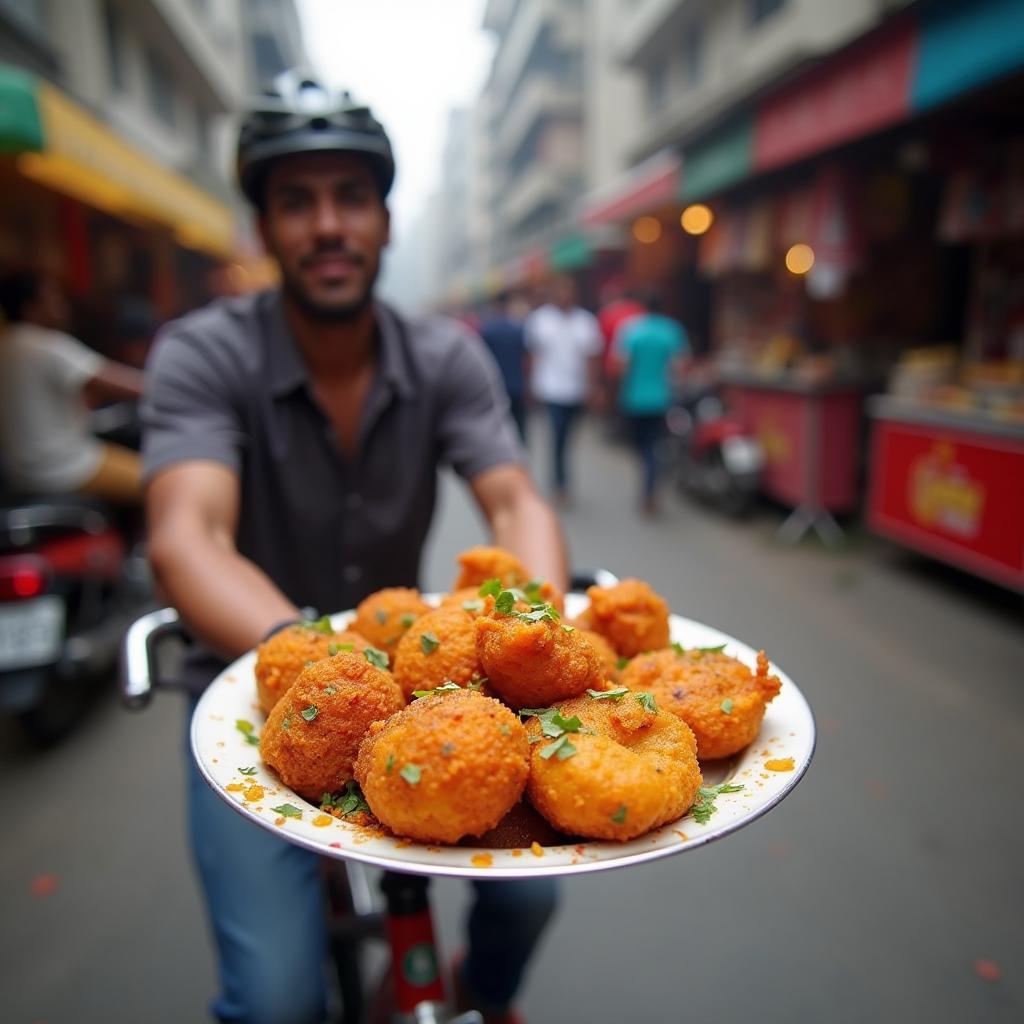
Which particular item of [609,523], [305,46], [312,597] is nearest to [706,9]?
[609,523]

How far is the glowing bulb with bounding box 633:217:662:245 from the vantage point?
1375 cm

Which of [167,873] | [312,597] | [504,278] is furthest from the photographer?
[504,278]

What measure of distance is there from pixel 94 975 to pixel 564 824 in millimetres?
2645

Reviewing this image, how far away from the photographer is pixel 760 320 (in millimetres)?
11195

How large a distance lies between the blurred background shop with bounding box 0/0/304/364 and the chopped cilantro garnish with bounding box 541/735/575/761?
5.29 m

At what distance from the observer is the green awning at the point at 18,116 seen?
4660 mm

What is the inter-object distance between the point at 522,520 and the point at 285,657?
1.08m

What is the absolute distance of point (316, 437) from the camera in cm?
238

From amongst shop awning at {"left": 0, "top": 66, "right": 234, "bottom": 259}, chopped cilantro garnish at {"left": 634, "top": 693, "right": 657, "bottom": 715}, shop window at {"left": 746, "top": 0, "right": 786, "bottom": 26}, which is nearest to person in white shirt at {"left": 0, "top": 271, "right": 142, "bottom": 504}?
shop awning at {"left": 0, "top": 66, "right": 234, "bottom": 259}

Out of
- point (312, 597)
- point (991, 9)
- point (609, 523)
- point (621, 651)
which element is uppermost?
point (991, 9)

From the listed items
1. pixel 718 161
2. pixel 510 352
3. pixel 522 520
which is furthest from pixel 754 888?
pixel 718 161

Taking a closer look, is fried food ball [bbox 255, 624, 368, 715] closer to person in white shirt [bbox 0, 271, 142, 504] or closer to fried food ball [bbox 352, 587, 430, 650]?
fried food ball [bbox 352, 587, 430, 650]

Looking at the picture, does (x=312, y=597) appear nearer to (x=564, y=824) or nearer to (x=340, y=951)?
(x=340, y=951)

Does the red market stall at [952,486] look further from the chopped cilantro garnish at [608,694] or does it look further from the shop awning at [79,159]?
the shop awning at [79,159]
